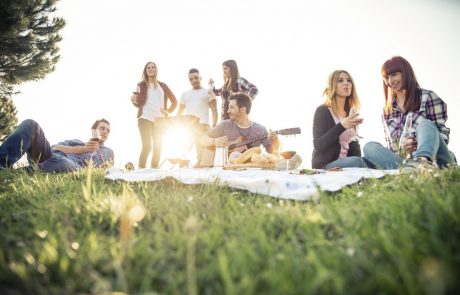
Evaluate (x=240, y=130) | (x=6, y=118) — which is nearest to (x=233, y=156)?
(x=240, y=130)

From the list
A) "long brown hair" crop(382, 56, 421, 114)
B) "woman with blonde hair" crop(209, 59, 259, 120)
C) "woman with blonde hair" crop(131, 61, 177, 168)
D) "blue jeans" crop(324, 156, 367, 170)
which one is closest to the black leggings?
"woman with blonde hair" crop(131, 61, 177, 168)

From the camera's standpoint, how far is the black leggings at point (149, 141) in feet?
20.5

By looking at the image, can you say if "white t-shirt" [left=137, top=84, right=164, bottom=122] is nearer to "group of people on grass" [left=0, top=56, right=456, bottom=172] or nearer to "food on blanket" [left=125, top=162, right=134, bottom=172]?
"group of people on grass" [left=0, top=56, right=456, bottom=172]

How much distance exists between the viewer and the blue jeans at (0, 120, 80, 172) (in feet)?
12.3

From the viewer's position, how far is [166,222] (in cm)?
152

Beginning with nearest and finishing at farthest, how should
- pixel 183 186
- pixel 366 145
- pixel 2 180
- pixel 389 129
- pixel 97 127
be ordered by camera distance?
1. pixel 183 186
2. pixel 2 180
3. pixel 366 145
4. pixel 389 129
5. pixel 97 127

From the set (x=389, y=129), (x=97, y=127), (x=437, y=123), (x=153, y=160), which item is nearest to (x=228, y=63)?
(x=153, y=160)

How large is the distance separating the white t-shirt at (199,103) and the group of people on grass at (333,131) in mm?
549

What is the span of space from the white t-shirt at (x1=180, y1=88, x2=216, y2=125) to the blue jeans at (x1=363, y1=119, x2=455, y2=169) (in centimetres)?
380

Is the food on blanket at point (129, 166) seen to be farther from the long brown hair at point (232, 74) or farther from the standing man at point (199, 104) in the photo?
the long brown hair at point (232, 74)

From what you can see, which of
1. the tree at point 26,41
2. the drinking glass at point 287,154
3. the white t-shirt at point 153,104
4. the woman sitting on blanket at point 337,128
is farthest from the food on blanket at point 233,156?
the tree at point 26,41

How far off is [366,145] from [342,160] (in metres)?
0.35

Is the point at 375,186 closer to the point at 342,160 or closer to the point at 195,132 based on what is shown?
the point at 342,160

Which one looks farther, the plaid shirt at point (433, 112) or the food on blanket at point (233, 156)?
the food on blanket at point (233, 156)
